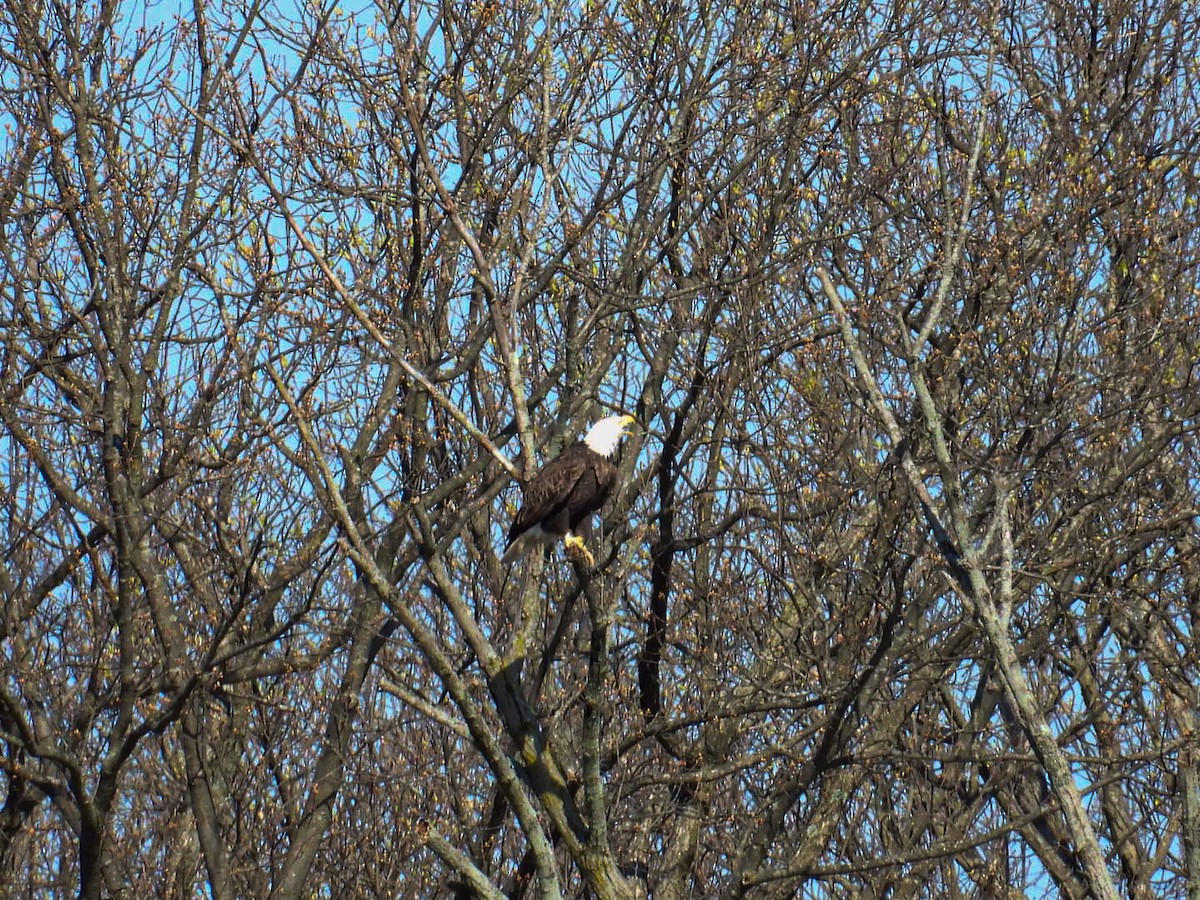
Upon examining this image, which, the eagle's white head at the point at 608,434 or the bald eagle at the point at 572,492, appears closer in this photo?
the bald eagle at the point at 572,492

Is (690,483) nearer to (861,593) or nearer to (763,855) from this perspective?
(861,593)

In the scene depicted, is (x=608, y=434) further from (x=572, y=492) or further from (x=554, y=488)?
Result: (x=554, y=488)

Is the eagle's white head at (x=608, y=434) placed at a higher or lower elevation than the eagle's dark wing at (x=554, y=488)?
higher

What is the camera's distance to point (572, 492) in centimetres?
888

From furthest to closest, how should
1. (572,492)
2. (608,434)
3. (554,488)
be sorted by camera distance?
1. (608,434)
2. (572,492)
3. (554,488)

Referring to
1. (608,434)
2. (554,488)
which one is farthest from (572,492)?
(608,434)

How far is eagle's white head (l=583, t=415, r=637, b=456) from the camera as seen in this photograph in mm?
9195

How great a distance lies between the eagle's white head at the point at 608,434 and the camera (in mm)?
9195

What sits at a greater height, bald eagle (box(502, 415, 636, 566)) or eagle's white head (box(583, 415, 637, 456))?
eagle's white head (box(583, 415, 637, 456))

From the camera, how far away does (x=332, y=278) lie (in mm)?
6172

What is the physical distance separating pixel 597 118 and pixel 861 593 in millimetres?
3898

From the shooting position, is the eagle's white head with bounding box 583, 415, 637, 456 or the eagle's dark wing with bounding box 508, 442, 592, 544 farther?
the eagle's white head with bounding box 583, 415, 637, 456

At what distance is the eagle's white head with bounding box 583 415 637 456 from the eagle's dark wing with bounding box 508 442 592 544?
10 cm

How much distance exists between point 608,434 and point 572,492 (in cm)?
59
